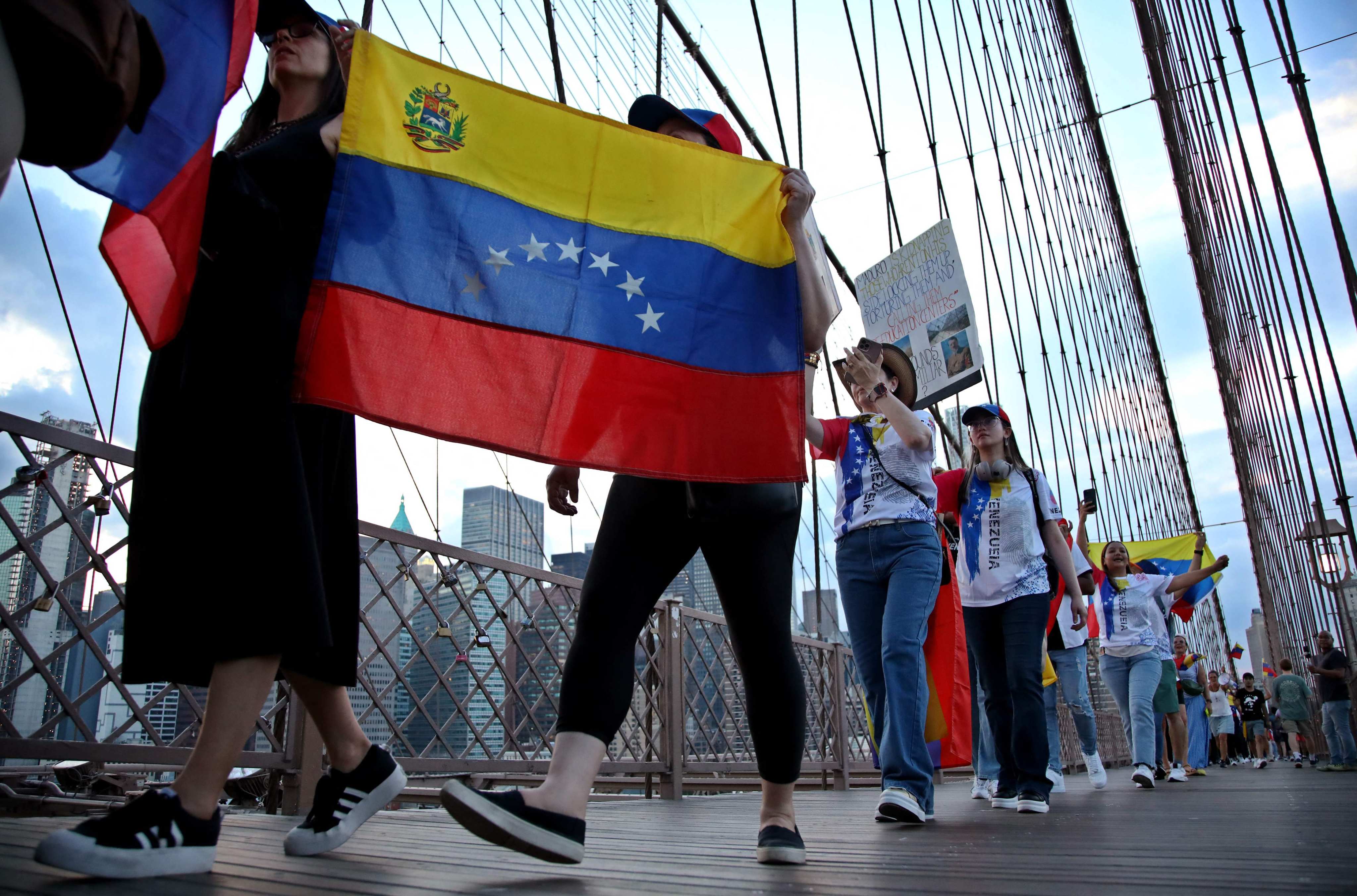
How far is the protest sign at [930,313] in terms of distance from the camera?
400 centimetres

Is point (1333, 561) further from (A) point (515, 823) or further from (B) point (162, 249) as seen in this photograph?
(B) point (162, 249)

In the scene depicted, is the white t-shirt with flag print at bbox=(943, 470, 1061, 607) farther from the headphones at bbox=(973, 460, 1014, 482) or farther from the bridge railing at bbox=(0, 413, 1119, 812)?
the bridge railing at bbox=(0, 413, 1119, 812)

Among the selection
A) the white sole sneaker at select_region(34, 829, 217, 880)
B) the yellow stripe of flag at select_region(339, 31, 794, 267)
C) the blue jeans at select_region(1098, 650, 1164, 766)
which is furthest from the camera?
the blue jeans at select_region(1098, 650, 1164, 766)

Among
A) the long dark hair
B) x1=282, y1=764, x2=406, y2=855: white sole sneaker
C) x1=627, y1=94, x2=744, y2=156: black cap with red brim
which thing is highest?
x1=627, y1=94, x2=744, y2=156: black cap with red brim

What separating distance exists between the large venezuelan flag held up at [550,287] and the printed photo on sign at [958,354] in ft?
8.05

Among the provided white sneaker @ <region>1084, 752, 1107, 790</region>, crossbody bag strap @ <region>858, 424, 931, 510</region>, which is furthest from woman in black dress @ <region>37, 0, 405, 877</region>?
white sneaker @ <region>1084, 752, 1107, 790</region>

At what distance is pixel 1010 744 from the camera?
104 inches

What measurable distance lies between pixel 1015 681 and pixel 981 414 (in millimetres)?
904

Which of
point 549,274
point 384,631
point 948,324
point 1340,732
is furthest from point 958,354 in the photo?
point 1340,732

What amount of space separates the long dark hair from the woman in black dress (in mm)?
88

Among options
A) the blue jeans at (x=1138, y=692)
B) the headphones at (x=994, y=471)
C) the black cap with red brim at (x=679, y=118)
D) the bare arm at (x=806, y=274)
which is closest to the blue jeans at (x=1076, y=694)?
the blue jeans at (x=1138, y=692)

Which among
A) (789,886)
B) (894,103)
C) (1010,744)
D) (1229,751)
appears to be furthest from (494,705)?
(1229,751)

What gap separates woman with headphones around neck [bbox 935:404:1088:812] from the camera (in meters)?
2.55

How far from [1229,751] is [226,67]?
14682 millimetres
